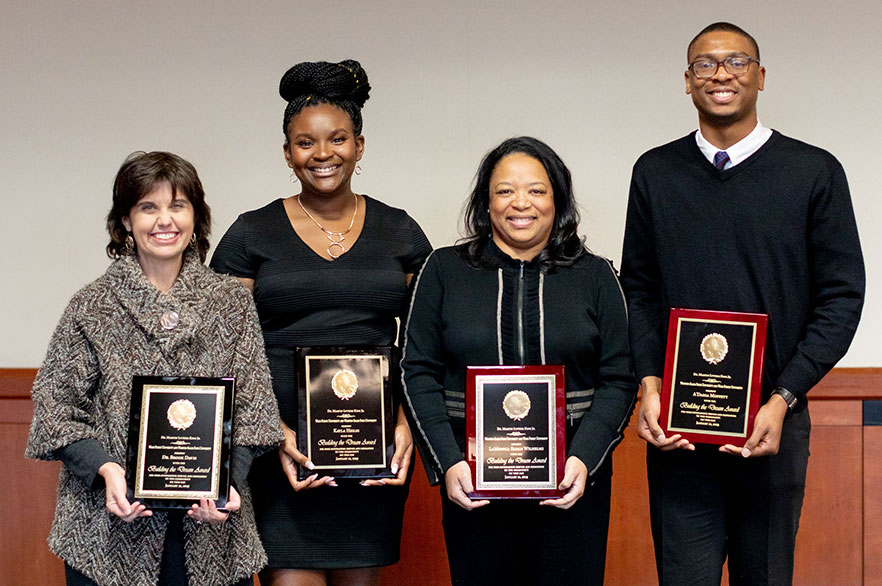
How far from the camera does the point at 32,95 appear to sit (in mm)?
3807

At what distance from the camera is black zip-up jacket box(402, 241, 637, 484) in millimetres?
2307

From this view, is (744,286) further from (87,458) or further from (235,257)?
(87,458)

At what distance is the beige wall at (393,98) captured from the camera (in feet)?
12.0

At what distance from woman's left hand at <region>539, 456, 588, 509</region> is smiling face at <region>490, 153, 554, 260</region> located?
514mm

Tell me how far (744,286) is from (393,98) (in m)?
1.90

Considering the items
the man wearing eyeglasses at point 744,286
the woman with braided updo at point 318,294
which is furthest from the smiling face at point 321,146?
the man wearing eyeglasses at point 744,286

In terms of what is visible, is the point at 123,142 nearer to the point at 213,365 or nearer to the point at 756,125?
the point at 213,365

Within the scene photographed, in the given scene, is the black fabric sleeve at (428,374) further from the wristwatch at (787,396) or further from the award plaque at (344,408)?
the wristwatch at (787,396)

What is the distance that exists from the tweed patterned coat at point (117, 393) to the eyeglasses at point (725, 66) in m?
1.25

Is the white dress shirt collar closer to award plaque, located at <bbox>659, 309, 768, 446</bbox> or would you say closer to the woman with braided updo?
award plaque, located at <bbox>659, 309, 768, 446</bbox>

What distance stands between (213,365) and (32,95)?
216cm

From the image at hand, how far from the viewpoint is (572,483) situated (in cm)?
224

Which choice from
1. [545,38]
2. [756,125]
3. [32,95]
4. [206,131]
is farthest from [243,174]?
[756,125]

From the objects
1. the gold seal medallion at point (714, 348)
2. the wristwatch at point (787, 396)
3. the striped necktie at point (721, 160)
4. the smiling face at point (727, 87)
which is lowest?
the wristwatch at point (787, 396)
